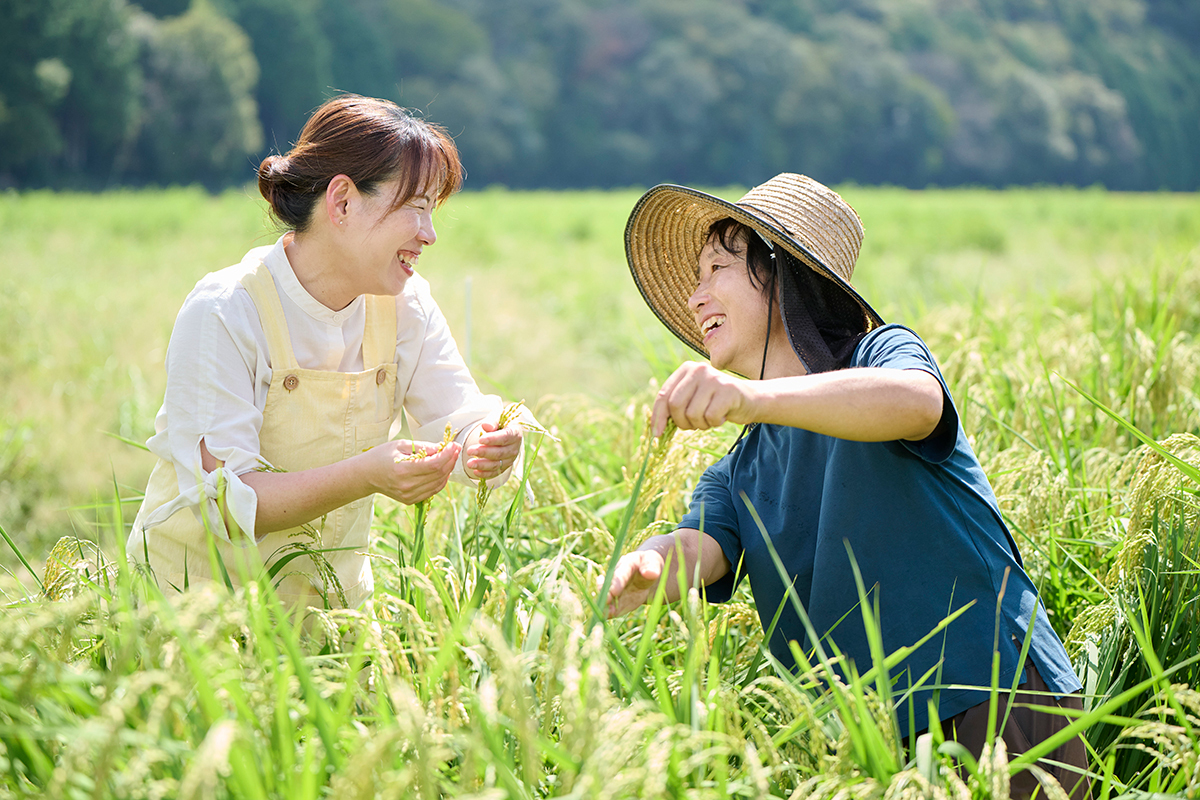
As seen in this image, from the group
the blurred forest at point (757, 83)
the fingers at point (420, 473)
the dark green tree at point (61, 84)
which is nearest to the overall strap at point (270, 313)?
the fingers at point (420, 473)

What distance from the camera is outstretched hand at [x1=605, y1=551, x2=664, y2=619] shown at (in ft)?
5.54

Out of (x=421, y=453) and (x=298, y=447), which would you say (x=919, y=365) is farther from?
(x=298, y=447)

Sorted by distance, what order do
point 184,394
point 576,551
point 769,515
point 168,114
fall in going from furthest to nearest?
1. point 168,114
2. point 576,551
3. point 769,515
4. point 184,394

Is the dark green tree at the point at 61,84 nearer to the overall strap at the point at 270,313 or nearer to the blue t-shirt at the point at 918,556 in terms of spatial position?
the overall strap at the point at 270,313

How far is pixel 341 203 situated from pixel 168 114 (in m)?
35.9

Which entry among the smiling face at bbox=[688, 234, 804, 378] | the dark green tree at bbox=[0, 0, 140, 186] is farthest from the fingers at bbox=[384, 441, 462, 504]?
the dark green tree at bbox=[0, 0, 140, 186]

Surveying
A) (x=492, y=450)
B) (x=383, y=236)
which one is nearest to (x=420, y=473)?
(x=492, y=450)

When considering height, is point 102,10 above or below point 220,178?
above

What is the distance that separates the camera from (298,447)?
1947mm

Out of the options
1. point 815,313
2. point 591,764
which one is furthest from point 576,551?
point 591,764

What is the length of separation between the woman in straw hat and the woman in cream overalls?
49cm

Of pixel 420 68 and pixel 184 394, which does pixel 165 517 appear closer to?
pixel 184 394

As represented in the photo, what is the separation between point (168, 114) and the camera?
33156 mm

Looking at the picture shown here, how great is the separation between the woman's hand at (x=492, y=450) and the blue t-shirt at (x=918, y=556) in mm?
424
